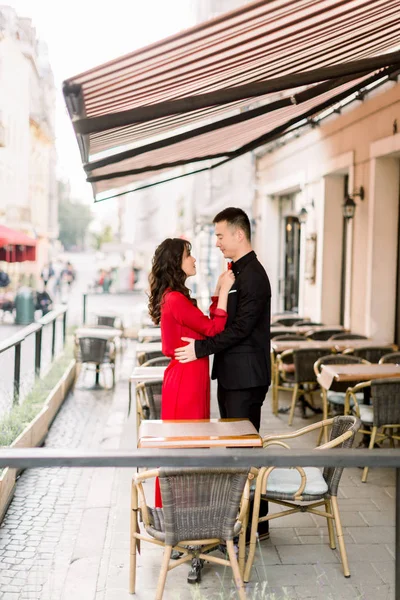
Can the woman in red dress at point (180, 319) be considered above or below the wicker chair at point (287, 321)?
above

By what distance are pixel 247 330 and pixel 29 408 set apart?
3.87 m

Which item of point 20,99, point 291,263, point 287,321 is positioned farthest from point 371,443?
point 291,263

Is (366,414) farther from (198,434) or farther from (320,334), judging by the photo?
(320,334)

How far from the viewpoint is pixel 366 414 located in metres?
5.86

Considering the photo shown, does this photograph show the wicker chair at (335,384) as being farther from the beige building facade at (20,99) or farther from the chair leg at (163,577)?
the beige building facade at (20,99)

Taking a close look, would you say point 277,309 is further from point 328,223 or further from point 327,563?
point 327,563

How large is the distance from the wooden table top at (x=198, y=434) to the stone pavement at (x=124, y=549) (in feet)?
2.07

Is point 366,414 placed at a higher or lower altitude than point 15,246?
lower

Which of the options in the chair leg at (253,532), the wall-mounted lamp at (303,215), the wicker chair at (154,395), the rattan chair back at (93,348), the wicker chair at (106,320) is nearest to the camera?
the chair leg at (253,532)

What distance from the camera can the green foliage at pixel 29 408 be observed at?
5836 millimetres

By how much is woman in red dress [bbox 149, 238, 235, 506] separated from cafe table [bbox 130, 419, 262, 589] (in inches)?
7.7

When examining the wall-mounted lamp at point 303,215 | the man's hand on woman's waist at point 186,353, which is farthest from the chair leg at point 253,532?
the wall-mounted lamp at point 303,215

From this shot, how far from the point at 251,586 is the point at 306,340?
197 inches

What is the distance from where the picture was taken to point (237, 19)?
3471mm
